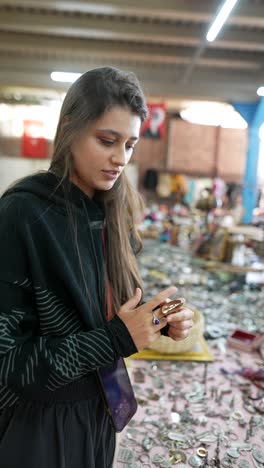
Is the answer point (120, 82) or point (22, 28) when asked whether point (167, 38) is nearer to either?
point (22, 28)

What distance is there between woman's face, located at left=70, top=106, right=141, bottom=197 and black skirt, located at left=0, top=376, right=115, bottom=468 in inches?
22.0

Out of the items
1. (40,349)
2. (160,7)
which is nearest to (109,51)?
(160,7)

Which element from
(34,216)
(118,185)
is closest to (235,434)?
(118,185)

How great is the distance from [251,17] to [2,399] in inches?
168

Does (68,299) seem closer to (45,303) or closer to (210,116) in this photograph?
(45,303)

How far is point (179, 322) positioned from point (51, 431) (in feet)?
1.41

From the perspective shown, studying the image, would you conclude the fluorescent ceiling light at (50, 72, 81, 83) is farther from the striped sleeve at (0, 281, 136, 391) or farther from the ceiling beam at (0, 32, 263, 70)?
the striped sleeve at (0, 281, 136, 391)

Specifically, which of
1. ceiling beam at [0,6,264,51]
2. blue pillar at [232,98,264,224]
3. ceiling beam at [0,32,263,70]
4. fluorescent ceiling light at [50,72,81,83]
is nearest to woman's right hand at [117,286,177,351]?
ceiling beam at [0,6,264,51]

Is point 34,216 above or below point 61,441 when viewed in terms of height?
above

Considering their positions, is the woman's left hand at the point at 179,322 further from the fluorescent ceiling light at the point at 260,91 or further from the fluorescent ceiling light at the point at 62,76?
the fluorescent ceiling light at the point at 260,91

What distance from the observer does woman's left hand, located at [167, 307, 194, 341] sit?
3.19ft

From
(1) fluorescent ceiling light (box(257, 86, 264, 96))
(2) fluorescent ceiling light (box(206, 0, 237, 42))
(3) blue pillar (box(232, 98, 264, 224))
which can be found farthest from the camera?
(3) blue pillar (box(232, 98, 264, 224))

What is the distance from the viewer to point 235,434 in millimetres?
1469

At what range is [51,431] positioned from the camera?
931 mm
